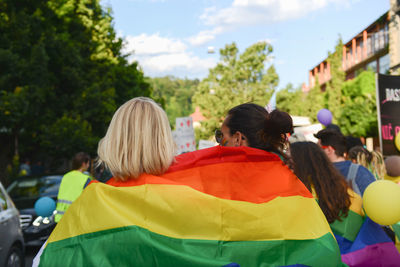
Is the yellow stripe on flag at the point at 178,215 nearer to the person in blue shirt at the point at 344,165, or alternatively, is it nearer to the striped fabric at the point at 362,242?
the striped fabric at the point at 362,242

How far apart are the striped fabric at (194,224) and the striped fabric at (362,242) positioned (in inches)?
44.6

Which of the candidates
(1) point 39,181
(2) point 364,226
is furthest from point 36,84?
(2) point 364,226

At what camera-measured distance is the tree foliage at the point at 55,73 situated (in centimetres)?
1764

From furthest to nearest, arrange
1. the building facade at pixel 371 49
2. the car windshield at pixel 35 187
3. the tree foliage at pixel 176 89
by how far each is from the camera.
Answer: the tree foliage at pixel 176 89, the building facade at pixel 371 49, the car windshield at pixel 35 187

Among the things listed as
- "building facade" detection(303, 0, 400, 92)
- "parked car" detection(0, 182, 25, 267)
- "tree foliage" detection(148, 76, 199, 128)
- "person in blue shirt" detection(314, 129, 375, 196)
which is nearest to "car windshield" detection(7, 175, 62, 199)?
"parked car" detection(0, 182, 25, 267)

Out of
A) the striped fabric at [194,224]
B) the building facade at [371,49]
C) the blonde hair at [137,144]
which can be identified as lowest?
the striped fabric at [194,224]

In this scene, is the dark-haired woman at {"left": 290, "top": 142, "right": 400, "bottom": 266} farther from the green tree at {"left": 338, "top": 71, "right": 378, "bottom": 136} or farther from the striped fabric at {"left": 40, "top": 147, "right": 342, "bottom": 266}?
the green tree at {"left": 338, "top": 71, "right": 378, "bottom": 136}

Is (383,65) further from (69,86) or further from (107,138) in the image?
(107,138)

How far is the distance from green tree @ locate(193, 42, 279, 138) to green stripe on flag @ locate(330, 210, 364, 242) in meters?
39.3

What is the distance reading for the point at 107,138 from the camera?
2477 mm

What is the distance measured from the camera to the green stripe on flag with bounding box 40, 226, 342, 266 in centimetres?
221

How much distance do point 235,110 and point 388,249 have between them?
1.64 metres

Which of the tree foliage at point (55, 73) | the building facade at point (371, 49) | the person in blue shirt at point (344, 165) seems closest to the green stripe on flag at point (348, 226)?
the person in blue shirt at point (344, 165)

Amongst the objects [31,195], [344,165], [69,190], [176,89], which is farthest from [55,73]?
[176,89]
